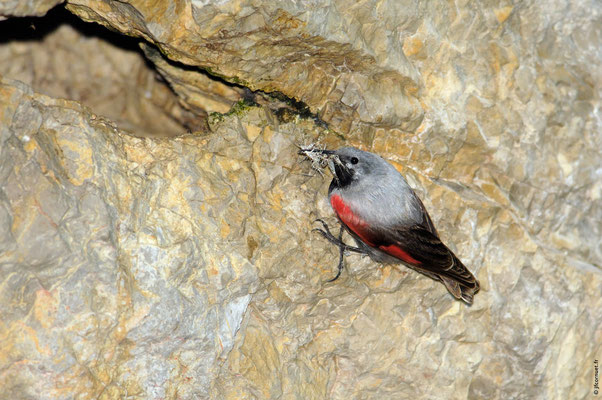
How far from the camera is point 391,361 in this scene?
3680mm

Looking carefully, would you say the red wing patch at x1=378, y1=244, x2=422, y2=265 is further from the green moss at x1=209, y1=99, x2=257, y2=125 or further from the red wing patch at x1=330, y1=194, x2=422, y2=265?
the green moss at x1=209, y1=99, x2=257, y2=125

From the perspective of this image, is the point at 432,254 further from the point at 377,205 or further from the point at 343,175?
the point at 343,175

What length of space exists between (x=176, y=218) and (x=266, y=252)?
650 mm

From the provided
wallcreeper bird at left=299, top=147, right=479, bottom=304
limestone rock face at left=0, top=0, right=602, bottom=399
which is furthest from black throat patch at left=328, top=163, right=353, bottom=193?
limestone rock face at left=0, top=0, right=602, bottom=399

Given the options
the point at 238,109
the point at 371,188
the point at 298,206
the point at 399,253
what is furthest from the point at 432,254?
the point at 238,109

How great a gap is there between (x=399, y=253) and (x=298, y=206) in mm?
740

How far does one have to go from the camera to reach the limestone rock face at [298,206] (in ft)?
9.45

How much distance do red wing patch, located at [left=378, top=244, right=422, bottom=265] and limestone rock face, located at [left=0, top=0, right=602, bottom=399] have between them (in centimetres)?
25

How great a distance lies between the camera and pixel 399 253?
143 inches

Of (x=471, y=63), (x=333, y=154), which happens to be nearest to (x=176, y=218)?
(x=333, y=154)

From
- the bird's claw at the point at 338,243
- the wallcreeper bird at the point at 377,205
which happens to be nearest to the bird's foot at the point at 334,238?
the bird's claw at the point at 338,243

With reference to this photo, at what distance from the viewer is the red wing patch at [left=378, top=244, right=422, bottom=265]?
360cm

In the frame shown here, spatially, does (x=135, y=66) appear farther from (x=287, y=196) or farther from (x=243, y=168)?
(x=287, y=196)

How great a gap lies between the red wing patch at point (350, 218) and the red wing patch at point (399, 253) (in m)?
0.11
